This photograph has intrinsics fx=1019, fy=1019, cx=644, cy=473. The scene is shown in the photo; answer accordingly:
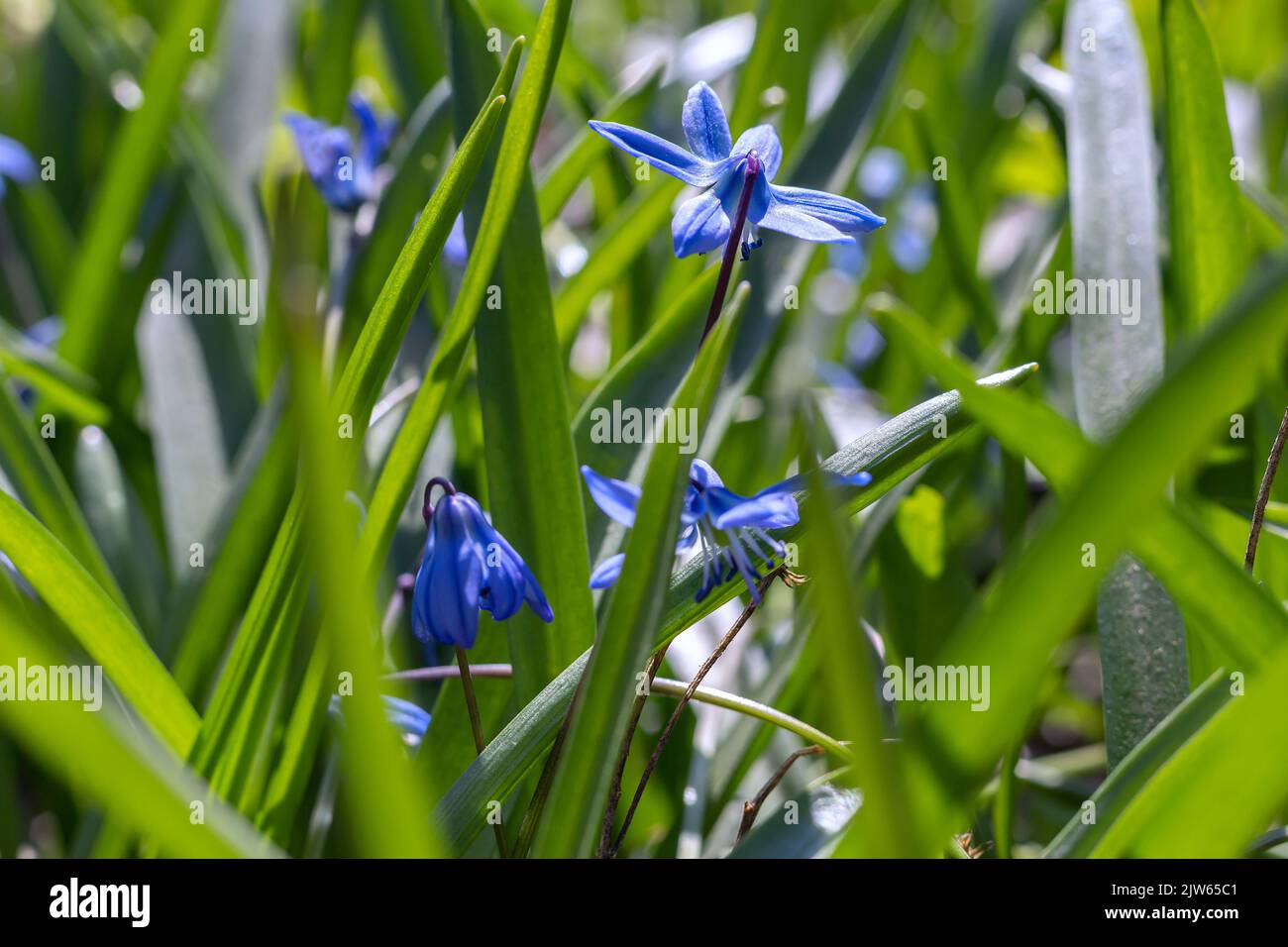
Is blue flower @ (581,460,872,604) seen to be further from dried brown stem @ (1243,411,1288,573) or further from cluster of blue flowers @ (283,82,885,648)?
dried brown stem @ (1243,411,1288,573)

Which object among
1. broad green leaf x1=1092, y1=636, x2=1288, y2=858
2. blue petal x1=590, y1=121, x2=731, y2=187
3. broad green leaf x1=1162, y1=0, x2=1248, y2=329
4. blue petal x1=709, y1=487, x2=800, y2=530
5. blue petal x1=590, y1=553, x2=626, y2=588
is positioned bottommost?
broad green leaf x1=1092, y1=636, x2=1288, y2=858

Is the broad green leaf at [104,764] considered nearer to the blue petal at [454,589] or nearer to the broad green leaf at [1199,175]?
the blue petal at [454,589]

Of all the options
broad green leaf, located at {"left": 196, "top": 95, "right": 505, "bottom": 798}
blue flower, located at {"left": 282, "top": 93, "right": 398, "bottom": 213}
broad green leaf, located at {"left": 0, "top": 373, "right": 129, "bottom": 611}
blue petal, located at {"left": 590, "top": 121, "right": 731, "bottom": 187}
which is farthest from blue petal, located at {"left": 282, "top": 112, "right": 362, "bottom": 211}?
blue petal, located at {"left": 590, "top": 121, "right": 731, "bottom": 187}

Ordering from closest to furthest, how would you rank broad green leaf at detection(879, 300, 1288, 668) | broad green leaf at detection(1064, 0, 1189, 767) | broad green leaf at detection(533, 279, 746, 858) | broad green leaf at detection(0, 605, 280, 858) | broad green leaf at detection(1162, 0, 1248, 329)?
1. broad green leaf at detection(0, 605, 280, 858)
2. broad green leaf at detection(533, 279, 746, 858)
3. broad green leaf at detection(879, 300, 1288, 668)
4. broad green leaf at detection(1064, 0, 1189, 767)
5. broad green leaf at detection(1162, 0, 1248, 329)

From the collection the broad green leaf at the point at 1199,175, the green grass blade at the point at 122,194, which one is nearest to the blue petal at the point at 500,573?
the broad green leaf at the point at 1199,175

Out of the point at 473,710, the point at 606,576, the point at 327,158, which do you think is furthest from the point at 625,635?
the point at 327,158

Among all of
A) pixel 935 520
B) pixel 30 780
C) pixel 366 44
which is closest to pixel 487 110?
pixel 935 520
